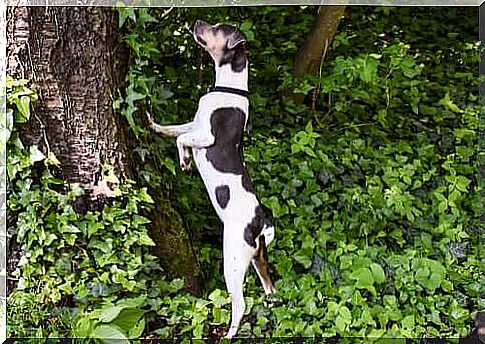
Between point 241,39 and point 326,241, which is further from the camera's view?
point 326,241

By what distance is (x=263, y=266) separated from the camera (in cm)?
194

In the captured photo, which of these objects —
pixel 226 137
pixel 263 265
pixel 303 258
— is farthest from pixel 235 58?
pixel 303 258

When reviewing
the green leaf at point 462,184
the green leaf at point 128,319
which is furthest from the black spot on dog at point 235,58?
the green leaf at point 462,184

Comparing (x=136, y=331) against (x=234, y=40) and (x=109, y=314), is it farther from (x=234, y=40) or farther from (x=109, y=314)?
(x=234, y=40)

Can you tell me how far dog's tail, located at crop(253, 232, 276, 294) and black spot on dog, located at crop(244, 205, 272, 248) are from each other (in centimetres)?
2

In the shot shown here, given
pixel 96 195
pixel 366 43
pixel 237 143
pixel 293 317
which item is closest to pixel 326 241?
pixel 293 317

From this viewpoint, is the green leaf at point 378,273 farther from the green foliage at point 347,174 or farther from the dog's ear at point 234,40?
Result: the dog's ear at point 234,40

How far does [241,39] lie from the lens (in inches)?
71.0

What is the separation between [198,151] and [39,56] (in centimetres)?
49

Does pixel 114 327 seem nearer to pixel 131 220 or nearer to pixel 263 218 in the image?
pixel 131 220

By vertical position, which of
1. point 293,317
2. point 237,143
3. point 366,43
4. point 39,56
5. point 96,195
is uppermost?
point 366,43

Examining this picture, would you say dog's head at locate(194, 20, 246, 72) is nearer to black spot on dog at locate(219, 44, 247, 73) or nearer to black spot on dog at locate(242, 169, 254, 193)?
black spot on dog at locate(219, 44, 247, 73)

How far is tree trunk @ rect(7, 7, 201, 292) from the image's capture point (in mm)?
1920

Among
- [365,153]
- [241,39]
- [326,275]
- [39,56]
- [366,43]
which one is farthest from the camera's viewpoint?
[366,43]
